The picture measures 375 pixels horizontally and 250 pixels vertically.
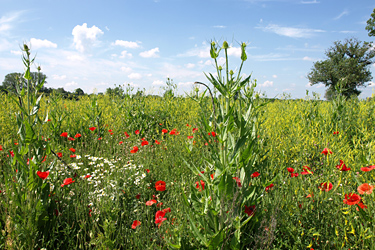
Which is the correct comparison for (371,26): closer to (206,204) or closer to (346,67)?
(346,67)

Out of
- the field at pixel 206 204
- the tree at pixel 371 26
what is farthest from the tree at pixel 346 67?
the field at pixel 206 204

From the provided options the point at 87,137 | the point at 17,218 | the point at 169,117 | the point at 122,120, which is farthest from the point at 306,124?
the point at 17,218

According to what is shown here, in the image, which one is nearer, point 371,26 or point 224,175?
point 224,175

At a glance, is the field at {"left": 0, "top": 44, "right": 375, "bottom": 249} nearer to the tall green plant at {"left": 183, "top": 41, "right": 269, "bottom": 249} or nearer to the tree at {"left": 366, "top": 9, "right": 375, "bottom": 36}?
the tall green plant at {"left": 183, "top": 41, "right": 269, "bottom": 249}

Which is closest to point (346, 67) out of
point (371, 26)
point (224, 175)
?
point (371, 26)

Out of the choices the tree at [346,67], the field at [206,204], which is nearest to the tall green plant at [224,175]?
the field at [206,204]

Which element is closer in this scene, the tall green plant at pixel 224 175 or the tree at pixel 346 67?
the tall green plant at pixel 224 175

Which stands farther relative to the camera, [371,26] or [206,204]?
[371,26]

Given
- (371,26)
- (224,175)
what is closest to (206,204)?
(224,175)

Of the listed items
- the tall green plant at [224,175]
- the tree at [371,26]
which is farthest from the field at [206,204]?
the tree at [371,26]

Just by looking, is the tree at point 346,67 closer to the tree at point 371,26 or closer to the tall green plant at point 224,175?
the tree at point 371,26

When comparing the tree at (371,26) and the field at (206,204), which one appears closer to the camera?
the field at (206,204)

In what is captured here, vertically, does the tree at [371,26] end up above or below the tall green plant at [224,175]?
above

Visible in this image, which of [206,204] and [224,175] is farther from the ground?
[224,175]
